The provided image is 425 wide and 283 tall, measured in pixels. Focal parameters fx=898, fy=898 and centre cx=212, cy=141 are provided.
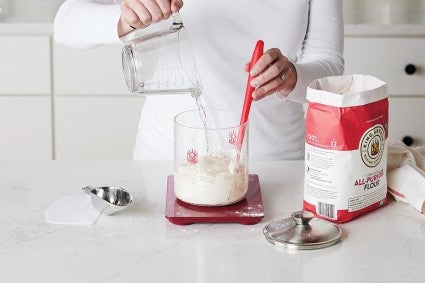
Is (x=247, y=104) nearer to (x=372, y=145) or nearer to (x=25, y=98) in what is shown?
(x=372, y=145)

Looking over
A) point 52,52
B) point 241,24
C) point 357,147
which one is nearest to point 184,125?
point 357,147

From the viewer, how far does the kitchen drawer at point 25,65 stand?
9.00ft

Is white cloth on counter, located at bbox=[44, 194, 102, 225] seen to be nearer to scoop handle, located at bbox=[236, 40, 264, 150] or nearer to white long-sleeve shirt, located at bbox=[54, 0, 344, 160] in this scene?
scoop handle, located at bbox=[236, 40, 264, 150]

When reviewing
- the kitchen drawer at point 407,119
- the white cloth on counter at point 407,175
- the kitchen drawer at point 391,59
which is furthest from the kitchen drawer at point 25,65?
the white cloth on counter at point 407,175

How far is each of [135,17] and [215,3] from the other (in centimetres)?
32

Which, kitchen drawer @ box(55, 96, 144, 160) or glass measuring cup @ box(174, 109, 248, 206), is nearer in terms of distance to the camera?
glass measuring cup @ box(174, 109, 248, 206)

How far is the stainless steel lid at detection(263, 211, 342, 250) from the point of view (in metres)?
1.26

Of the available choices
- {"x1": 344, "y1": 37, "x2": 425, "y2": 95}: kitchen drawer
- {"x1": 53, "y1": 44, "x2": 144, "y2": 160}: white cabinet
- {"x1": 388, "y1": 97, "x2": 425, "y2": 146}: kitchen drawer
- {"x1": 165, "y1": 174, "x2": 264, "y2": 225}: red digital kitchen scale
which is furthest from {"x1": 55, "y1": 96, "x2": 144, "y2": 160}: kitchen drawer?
{"x1": 165, "y1": 174, "x2": 264, "y2": 225}: red digital kitchen scale

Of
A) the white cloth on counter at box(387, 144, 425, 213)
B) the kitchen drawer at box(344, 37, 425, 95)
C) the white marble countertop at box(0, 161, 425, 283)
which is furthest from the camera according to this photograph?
the kitchen drawer at box(344, 37, 425, 95)

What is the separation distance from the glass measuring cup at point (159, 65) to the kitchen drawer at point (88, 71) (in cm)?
125

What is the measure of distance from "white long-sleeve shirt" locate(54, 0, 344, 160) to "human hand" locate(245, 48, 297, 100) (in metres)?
0.19

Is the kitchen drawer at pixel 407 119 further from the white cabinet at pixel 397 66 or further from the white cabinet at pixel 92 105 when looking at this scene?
the white cabinet at pixel 92 105

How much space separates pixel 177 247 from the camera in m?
1.26

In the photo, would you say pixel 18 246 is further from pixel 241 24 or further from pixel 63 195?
pixel 241 24
